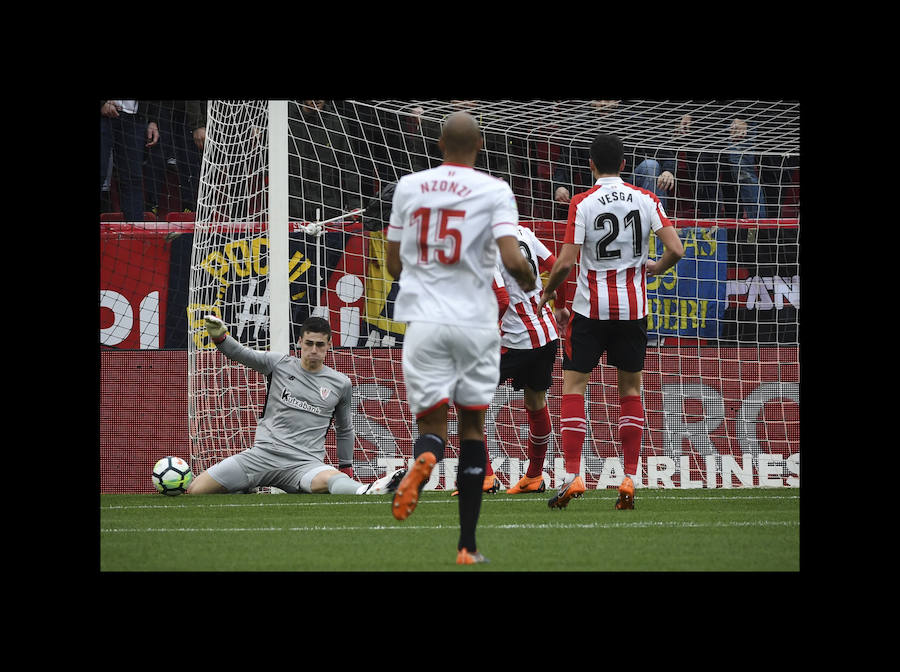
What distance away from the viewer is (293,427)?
7.89 metres

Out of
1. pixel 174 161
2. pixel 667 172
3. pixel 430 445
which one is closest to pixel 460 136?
pixel 430 445

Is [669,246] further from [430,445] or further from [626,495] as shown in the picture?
[430,445]

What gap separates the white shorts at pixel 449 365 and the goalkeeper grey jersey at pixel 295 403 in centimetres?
369

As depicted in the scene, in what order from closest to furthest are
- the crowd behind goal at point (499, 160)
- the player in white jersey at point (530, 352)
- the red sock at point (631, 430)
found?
the red sock at point (631, 430)
the player in white jersey at point (530, 352)
the crowd behind goal at point (499, 160)

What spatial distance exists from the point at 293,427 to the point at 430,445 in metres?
3.86

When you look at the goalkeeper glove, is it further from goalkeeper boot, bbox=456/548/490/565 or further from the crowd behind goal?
goalkeeper boot, bbox=456/548/490/565

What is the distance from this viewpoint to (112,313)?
10031 millimetres

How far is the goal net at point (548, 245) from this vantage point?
883cm

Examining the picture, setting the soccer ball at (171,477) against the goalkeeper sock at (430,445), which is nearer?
the goalkeeper sock at (430,445)

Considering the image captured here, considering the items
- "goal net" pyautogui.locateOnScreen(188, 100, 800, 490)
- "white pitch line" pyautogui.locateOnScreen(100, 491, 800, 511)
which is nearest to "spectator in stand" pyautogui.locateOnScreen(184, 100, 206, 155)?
"goal net" pyautogui.locateOnScreen(188, 100, 800, 490)

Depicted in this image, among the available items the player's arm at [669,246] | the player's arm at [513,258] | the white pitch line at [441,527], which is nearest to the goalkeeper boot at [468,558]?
the player's arm at [513,258]

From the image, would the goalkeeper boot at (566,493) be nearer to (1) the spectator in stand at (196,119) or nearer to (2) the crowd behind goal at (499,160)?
(2) the crowd behind goal at (499,160)

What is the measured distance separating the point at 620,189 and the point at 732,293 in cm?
407

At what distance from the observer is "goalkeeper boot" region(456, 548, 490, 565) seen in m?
4.10
